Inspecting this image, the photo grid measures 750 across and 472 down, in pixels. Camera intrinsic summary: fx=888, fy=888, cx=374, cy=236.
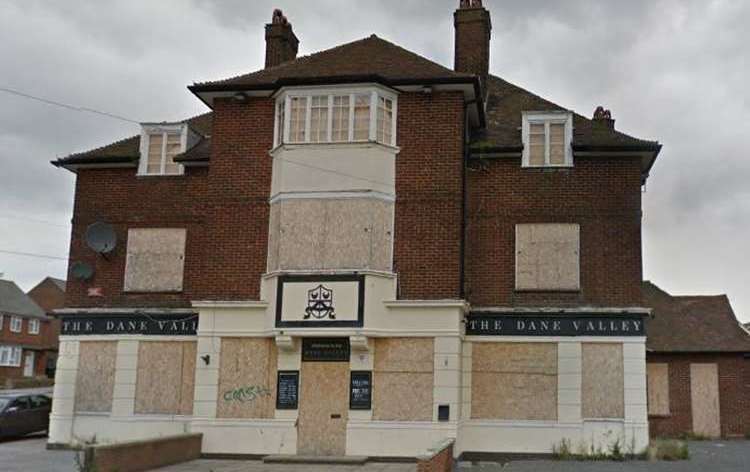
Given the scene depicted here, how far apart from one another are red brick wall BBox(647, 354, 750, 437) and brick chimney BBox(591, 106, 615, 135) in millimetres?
10643

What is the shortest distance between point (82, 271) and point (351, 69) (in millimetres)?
9272

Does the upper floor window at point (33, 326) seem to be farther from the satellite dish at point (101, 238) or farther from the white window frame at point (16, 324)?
the satellite dish at point (101, 238)

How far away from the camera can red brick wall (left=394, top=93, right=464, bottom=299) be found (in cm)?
2059

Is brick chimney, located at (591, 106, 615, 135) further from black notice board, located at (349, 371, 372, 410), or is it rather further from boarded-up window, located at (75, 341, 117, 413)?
boarded-up window, located at (75, 341, 117, 413)

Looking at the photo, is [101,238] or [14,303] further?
[14,303]

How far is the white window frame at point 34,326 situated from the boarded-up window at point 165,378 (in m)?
48.3

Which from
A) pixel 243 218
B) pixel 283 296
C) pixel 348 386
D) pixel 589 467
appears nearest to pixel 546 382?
pixel 589 467

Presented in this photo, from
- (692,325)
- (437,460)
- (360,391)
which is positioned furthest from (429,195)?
(692,325)

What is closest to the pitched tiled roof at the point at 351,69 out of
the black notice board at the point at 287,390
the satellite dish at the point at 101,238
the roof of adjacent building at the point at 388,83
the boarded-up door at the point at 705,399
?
the roof of adjacent building at the point at 388,83

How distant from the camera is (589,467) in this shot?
18.9 meters

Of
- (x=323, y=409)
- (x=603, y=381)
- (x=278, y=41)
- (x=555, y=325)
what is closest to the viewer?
(x=323, y=409)

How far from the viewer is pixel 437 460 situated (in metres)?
15.0

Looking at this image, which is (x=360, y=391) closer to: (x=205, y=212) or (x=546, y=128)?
(x=205, y=212)

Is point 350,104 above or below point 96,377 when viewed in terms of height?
above
